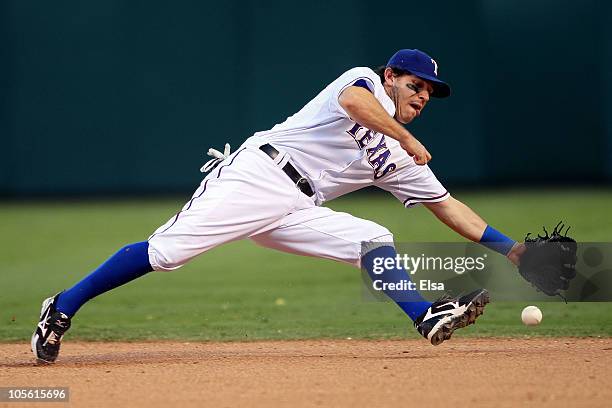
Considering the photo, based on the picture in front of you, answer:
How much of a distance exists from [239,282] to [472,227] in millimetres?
3909

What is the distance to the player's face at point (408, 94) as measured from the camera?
208 inches

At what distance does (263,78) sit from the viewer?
15.6m

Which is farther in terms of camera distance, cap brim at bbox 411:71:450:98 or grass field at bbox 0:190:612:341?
grass field at bbox 0:190:612:341

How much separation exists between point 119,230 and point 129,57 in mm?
3727

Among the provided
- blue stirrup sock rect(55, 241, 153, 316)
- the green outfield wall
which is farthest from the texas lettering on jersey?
the green outfield wall

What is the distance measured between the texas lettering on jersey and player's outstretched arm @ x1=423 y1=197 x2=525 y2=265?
1.45ft

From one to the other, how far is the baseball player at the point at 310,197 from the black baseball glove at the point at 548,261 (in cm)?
67

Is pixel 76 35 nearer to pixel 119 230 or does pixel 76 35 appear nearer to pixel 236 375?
pixel 119 230

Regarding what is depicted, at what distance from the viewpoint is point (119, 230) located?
41.7 ft

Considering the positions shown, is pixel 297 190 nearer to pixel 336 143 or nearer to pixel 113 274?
pixel 336 143

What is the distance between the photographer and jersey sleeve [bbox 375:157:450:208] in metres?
5.54

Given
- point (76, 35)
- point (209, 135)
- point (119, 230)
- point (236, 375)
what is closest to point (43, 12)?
point (76, 35)
